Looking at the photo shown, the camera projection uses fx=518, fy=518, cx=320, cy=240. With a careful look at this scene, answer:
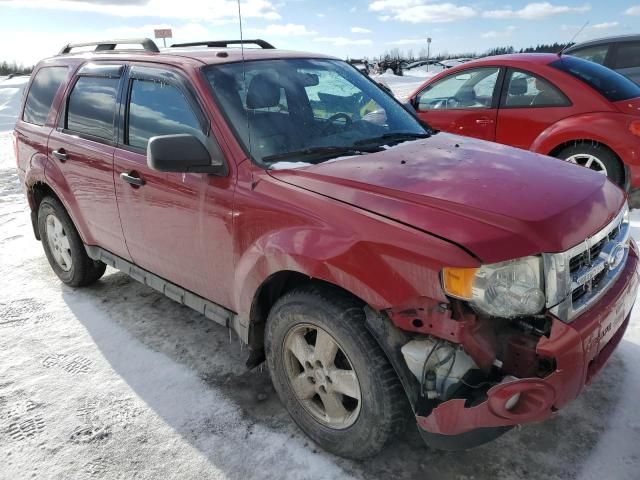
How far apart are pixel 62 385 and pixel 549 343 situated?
2.73m

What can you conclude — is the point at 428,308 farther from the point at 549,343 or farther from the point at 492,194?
the point at 492,194

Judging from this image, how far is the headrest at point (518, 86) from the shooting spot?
5.57 meters

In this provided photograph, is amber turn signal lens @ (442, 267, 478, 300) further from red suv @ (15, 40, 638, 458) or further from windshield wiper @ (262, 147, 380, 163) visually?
windshield wiper @ (262, 147, 380, 163)

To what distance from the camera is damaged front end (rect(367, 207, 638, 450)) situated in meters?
1.89

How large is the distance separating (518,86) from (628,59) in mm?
4060

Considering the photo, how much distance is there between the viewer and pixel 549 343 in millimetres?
1882

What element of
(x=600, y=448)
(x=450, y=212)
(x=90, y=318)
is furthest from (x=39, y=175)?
(x=600, y=448)

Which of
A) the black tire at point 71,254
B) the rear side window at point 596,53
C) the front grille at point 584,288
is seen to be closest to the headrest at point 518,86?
the rear side window at point 596,53

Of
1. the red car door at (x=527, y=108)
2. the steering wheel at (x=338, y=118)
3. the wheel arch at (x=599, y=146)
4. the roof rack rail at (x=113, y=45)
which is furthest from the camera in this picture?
the red car door at (x=527, y=108)

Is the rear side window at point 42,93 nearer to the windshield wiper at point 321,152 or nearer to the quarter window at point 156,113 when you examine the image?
the quarter window at point 156,113

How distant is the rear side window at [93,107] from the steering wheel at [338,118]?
1496 millimetres

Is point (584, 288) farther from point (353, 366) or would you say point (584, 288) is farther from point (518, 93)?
point (518, 93)

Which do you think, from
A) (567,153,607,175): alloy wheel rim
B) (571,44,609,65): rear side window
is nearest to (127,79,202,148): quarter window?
(567,153,607,175): alloy wheel rim

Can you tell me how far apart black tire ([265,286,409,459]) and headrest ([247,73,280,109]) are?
1127 mm
